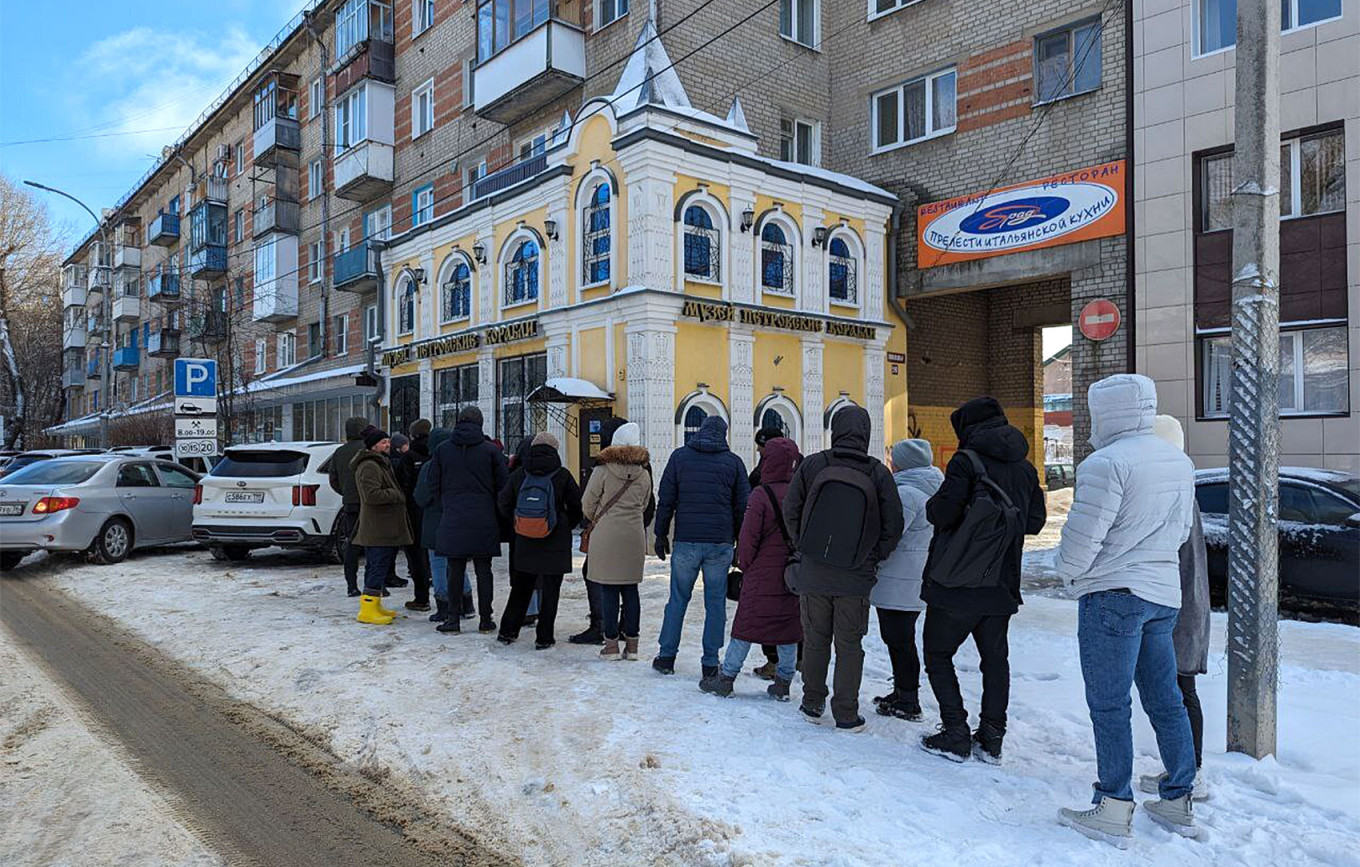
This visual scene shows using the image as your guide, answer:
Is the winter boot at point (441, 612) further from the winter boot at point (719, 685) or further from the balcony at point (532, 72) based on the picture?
the balcony at point (532, 72)

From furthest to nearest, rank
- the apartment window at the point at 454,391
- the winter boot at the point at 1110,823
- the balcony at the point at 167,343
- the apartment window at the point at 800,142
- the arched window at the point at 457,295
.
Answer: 1. the balcony at the point at 167,343
2. the apartment window at the point at 800,142
3. the arched window at the point at 457,295
4. the apartment window at the point at 454,391
5. the winter boot at the point at 1110,823

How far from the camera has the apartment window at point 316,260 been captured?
96.0 ft

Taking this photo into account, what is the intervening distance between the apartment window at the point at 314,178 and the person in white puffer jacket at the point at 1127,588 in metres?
31.5

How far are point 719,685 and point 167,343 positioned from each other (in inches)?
1742

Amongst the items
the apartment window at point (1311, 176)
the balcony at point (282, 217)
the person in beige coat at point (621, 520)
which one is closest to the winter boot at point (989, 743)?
the person in beige coat at point (621, 520)

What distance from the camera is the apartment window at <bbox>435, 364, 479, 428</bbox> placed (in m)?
18.7

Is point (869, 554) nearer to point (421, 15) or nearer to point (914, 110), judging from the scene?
point (914, 110)

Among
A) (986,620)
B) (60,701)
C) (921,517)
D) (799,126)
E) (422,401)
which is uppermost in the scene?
(799,126)

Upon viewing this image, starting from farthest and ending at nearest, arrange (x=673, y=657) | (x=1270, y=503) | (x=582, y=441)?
(x=582, y=441) → (x=673, y=657) → (x=1270, y=503)

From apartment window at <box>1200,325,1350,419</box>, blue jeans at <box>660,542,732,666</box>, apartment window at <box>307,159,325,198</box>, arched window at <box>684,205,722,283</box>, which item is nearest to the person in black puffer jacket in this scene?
blue jeans at <box>660,542,732,666</box>

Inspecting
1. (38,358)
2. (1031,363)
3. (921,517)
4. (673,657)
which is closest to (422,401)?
(1031,363)

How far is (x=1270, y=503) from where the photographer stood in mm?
4430

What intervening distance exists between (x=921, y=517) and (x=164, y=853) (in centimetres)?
396

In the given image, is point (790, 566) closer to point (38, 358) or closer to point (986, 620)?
point (986, 620)
